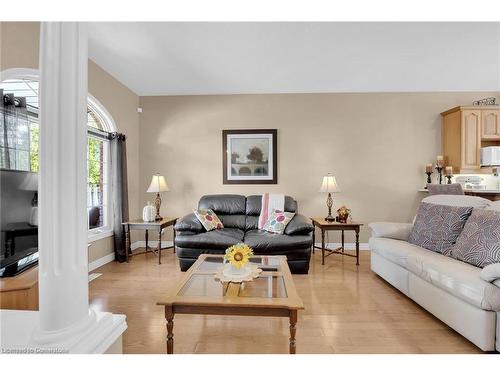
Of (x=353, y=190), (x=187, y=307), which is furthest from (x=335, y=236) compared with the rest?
(x=187, y=307)

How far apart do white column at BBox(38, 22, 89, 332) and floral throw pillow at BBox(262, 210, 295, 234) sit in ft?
9.12

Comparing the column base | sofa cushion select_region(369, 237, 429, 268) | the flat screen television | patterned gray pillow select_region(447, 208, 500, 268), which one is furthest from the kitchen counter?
the flat screen television

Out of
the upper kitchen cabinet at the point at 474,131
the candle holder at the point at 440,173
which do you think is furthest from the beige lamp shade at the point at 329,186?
the upper kitchen cabinet at the point at 474,131

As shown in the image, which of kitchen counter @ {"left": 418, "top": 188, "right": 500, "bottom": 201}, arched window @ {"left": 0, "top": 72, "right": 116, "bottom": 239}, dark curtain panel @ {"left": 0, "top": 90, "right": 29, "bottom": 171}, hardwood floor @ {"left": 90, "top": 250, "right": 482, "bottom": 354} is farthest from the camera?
→ kitchen counter @ {"left": 418, "top": 188, "right": 500, "bottom": 201}

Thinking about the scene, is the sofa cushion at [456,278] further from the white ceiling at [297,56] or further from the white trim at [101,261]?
the white trim at [101,261]

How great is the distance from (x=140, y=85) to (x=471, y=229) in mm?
4621

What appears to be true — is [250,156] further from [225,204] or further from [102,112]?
[102,112]

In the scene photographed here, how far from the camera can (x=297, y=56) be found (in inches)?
129

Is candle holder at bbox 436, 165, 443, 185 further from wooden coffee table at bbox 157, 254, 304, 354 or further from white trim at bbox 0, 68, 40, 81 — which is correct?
white trim at bbox 0, 68, 40, 81

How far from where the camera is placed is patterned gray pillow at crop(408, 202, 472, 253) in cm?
247

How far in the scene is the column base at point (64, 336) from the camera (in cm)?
94

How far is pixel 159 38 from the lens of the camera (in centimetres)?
284
